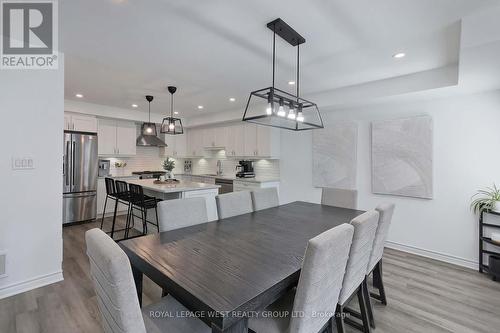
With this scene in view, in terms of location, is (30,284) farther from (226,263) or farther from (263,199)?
(263,199)

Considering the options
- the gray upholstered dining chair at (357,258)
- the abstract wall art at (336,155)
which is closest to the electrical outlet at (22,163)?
the gray upholstered dining chair at (357,258)

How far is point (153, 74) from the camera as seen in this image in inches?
129

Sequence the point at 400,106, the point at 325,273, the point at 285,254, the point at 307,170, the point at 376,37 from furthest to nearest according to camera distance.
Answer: the point at 307,170 < the point at 400,106 < the point at 376,37 < the point at 285,254 < the point at 325,273

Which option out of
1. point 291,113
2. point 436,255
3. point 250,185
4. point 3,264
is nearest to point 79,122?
point 3,264

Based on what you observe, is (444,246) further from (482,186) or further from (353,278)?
(353,278)

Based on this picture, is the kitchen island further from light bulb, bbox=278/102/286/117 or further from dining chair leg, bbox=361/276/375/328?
dining chair leg, bbox=361/276/375/328

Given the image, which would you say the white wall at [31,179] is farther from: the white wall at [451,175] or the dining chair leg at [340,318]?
the white wall at [451,175]

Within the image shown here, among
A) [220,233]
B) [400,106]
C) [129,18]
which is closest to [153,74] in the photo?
[129,18]

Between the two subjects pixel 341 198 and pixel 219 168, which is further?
pixel 219 168

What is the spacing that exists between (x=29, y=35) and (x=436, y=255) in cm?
545

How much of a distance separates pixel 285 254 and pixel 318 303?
354mm

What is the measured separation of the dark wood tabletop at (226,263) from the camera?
3.35ft

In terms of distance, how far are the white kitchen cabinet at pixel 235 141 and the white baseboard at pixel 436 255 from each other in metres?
3.51

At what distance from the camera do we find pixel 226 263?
53.5 inches
